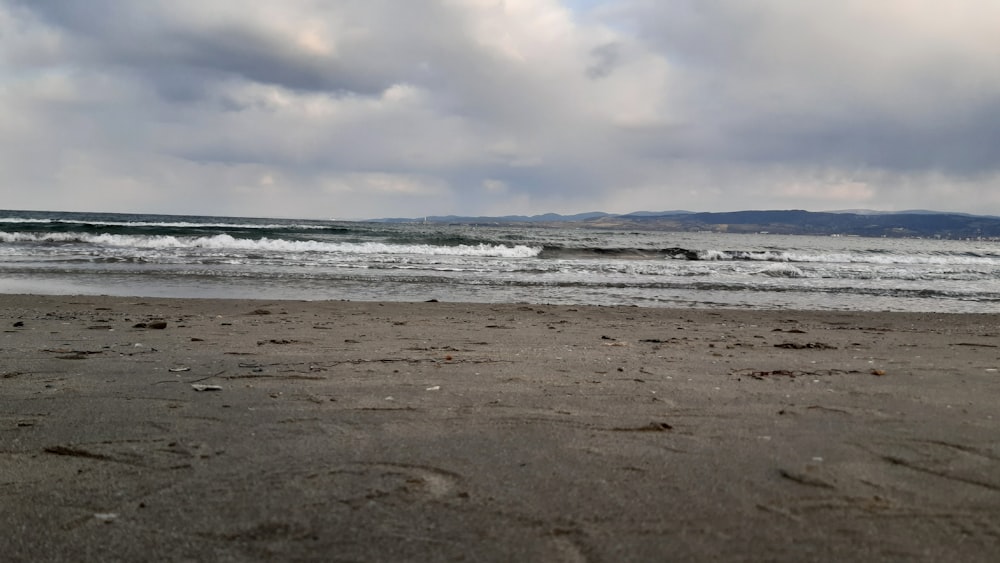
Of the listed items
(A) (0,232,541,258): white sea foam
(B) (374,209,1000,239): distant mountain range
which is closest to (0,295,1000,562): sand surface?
(A) (0,232,541,258): white sea foam

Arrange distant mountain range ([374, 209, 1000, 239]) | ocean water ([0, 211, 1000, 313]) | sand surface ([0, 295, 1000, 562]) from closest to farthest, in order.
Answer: sand surface ([0, 295, 1000, 562]) < ocean water ([0, 211, 1000, 313]) < distant mountain range ([374, 209, 1000, 239])

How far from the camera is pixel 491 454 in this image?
9.23ft

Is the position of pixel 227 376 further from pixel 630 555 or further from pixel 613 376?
pixel 630 555

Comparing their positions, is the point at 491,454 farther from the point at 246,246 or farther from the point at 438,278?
the point at 246,246

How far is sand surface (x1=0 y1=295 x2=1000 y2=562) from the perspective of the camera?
204 cm

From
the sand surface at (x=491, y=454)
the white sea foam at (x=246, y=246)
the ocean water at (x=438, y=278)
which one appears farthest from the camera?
the white sea foam at (x=246, y=246)

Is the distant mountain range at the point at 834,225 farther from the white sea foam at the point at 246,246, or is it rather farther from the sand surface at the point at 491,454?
the sand surface at the point at 491,454

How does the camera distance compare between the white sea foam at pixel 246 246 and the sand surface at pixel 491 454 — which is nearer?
the sand surface at pixel 491 454

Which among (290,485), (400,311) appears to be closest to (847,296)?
(400,311)

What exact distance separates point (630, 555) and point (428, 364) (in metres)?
3.26

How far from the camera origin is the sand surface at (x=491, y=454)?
204cm

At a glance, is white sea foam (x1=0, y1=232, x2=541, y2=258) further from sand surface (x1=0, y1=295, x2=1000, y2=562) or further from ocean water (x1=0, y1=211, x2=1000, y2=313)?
sand surface (x1=0, y1=295, x2=1000, y2=562)

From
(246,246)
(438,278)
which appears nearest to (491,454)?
(438,278)

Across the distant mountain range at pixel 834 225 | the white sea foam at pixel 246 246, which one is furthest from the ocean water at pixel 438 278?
the distant mountain range at pixel 834 225
